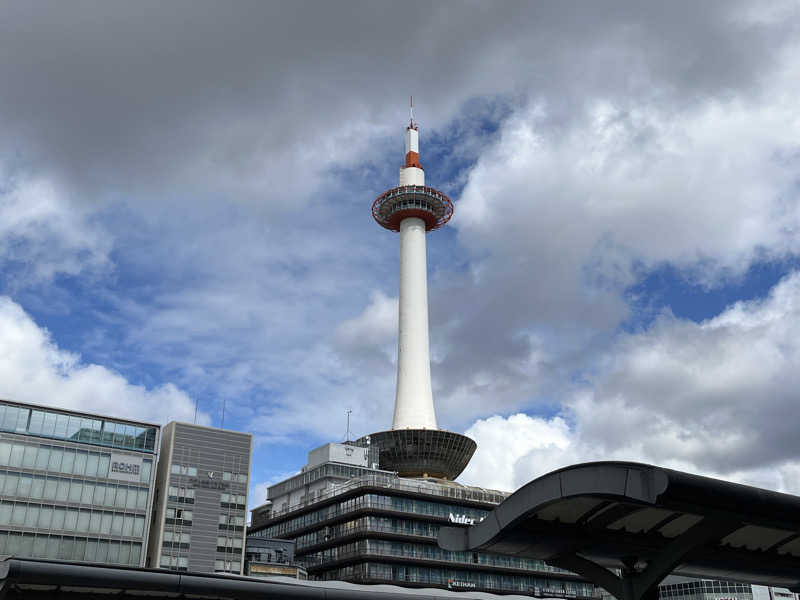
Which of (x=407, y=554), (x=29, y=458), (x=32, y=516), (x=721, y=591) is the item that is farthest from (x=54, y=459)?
(x=721, y=591)

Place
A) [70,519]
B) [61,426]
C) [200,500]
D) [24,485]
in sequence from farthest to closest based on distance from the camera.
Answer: [200,500]
[61,426]
[70,519]
[24,485]

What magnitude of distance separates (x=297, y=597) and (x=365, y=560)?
70792mm

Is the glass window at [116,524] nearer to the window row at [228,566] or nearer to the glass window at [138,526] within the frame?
the glass window at [138,526]

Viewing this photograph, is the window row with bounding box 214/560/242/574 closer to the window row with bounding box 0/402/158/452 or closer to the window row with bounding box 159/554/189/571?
the window row with bounding box 159/554/189/571

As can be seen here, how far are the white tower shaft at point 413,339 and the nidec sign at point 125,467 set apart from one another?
1815 inches

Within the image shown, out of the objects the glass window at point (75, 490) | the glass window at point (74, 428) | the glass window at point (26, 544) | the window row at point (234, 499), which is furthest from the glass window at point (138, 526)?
the window row at point (234, 499)

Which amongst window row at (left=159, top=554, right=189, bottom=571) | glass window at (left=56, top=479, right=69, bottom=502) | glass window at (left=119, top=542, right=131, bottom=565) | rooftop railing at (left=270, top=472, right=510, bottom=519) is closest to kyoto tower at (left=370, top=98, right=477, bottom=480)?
rooftop railing at (left=270, top=472, right=510, bottom=519)

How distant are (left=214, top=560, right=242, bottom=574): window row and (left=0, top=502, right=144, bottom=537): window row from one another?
14.1m

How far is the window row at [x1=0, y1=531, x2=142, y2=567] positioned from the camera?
74438 mm

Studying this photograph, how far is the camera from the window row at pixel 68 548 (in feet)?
244

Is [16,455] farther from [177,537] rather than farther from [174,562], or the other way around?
[174,562]

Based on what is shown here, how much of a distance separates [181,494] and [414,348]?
4584 cm

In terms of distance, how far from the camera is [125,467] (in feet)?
273

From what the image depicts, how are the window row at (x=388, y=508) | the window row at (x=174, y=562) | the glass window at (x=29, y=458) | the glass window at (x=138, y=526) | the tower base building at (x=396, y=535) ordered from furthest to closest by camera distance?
the window row at (x=388, y=508) → the tower base building at (x=396, y=535) → the window row at (x=174, y=562) → the glass window at (x=138, y=526) → the glass window at (x=29, y=458)
